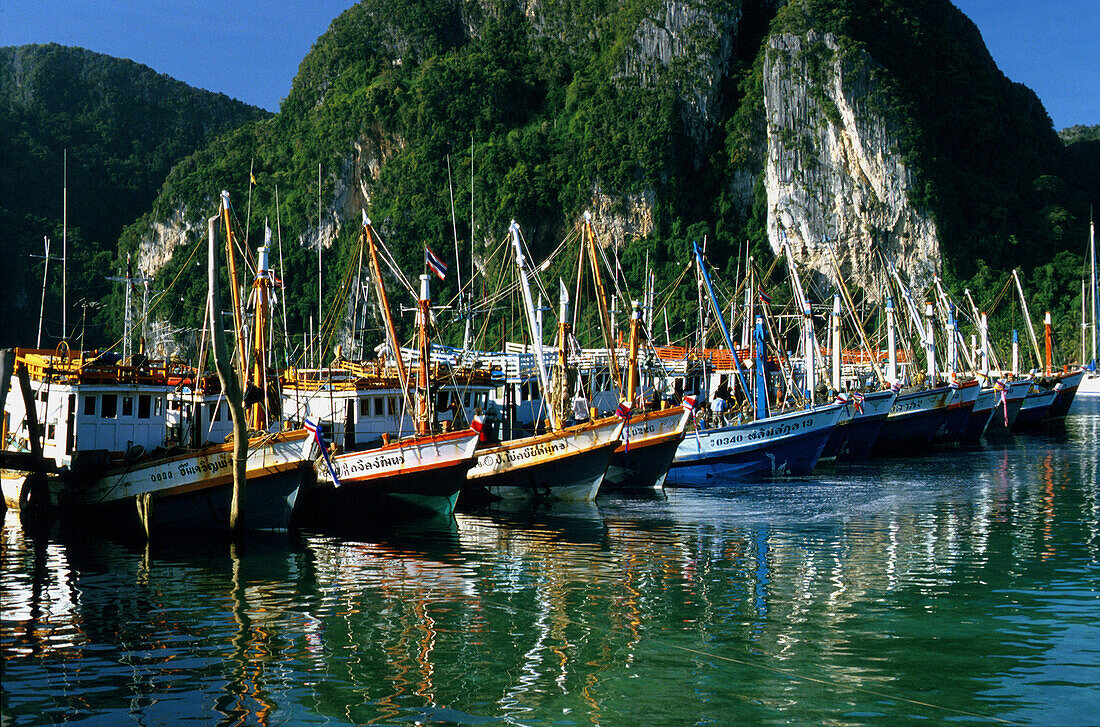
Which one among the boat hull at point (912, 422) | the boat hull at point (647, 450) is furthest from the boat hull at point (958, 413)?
the boat hull at point (647, 450)

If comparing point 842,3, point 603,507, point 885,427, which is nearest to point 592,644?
point 603,507

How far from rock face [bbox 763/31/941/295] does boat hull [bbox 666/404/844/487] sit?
269 feet

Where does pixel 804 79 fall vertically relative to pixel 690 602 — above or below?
above

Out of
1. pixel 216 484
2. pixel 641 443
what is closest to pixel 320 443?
pixel 216 484

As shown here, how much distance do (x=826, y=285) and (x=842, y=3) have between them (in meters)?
37.3

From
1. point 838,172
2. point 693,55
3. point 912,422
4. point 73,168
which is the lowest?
point 912,422

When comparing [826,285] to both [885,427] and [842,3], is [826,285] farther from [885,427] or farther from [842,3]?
[885,427]

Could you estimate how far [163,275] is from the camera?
142 metres

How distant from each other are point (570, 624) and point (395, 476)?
11.7 metres

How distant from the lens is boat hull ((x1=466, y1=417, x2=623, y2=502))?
95.1 feet

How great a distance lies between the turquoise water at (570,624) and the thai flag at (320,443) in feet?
5.21

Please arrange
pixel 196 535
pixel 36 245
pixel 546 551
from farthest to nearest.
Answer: pixel 36 245, pixel 196 535, pixel 546 551

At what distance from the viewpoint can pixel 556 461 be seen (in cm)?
2923

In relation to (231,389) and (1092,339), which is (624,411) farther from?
(1092,339)
